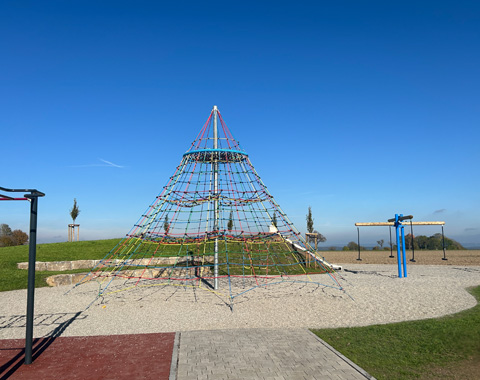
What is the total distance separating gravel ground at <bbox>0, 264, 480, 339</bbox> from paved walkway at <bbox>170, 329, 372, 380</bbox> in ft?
3.77

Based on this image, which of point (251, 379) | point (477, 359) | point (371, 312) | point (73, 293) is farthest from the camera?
point (73, 293)

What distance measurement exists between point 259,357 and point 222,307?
4.94 m

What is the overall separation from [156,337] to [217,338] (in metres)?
1.41

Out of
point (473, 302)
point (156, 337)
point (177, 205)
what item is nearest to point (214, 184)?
point (177, 205)

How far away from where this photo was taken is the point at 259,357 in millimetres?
6727

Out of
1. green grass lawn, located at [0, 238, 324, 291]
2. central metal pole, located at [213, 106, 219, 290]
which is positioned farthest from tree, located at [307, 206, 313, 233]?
central metal pole, located at [213, 106, 219, 290]

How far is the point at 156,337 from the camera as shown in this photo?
8.31 meters

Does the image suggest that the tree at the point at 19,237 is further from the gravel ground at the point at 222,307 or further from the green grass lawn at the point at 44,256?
the gravel ground at the point at 222,307

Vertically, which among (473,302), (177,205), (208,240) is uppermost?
(177,205)

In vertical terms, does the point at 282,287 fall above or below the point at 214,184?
below

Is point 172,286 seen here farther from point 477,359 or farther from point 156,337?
point 477,359

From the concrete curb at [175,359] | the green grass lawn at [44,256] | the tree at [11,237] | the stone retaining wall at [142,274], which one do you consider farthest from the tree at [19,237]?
the concrete curb at [175,359]

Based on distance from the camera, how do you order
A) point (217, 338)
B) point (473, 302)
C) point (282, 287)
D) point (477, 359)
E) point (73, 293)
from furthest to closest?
1. point (282, 287)
2. point (73, 293)
3. point (473, 302)
4. point (217, 338)
5. point (477, 359)

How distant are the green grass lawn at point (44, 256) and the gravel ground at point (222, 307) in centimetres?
151
